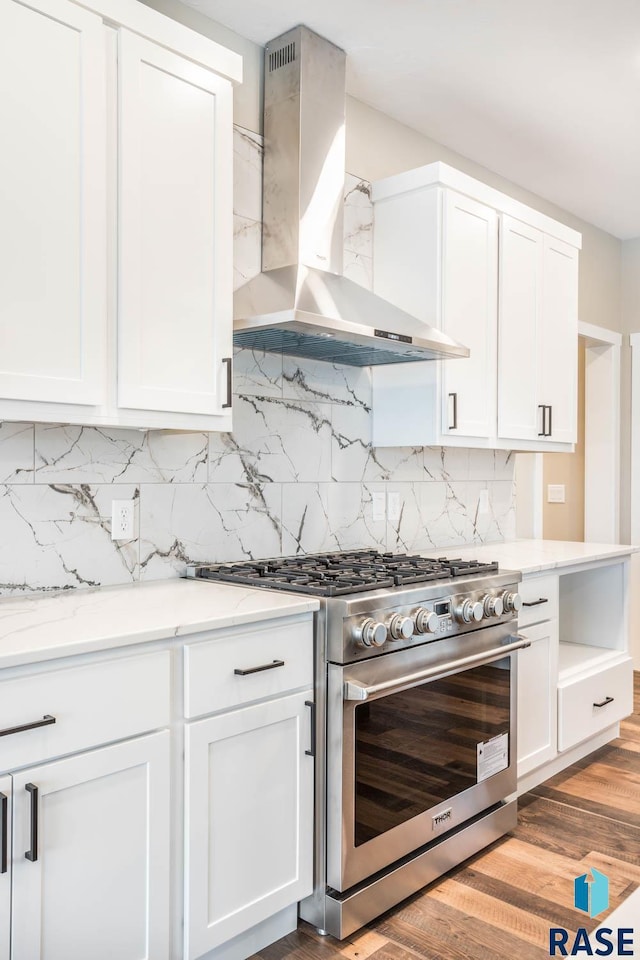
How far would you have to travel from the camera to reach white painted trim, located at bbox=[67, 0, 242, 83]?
1.92 metres

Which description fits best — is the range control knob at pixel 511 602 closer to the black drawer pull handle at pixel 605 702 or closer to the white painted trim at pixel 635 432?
the black drawer pull handle at pixel 605 702

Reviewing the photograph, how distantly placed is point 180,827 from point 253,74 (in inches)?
97.6

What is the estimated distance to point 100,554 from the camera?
2.29 metres

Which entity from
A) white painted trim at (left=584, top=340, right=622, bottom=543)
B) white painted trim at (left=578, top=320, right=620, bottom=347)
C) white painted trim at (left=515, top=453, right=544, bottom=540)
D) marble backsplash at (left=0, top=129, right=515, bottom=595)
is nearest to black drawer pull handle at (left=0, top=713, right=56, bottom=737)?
marble backsplash at (left=0, top=129, right=515, bottom=595)

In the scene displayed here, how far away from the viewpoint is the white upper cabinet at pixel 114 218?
5.81 feet

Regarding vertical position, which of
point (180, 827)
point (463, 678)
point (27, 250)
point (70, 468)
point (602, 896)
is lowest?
point (602, 896)

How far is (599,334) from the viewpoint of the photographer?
4.92 metres

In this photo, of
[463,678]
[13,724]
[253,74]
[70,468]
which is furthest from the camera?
[253,74]

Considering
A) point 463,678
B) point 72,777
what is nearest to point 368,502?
point 463,678

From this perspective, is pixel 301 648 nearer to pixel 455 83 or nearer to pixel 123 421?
pixel 123 421

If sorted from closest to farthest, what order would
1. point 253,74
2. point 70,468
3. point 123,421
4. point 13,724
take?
point 13,724 → point 123,421 → point 70,468 → point 253,74

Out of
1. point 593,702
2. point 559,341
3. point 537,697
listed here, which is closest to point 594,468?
point 559,341

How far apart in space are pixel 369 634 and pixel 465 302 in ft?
5.38

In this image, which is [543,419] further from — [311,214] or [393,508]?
[311,214]
